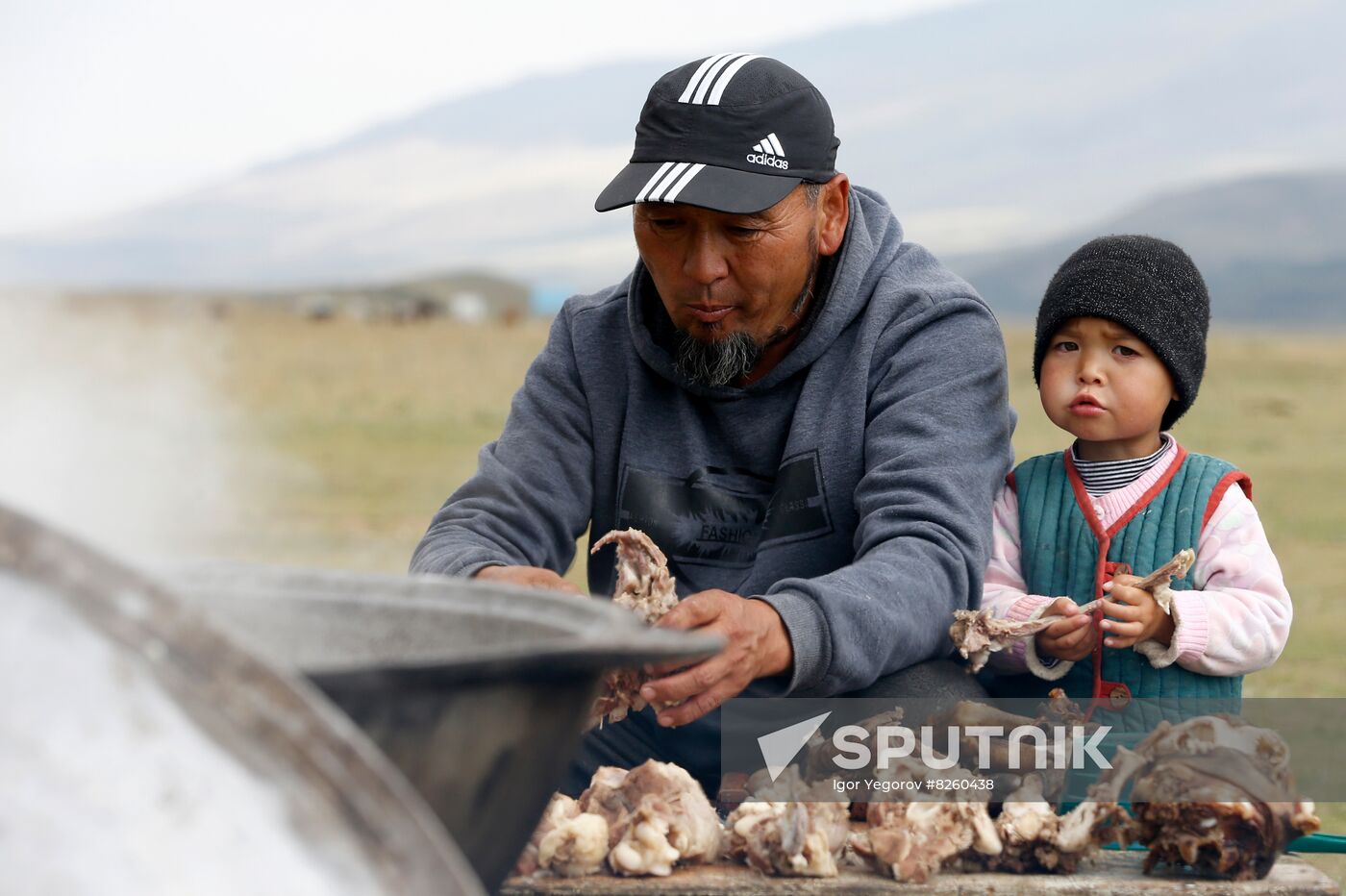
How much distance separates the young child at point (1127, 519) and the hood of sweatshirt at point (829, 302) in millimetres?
392

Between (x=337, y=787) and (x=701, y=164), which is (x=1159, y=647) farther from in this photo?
(x=337, y=787)

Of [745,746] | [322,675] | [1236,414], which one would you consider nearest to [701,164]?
[745,746]

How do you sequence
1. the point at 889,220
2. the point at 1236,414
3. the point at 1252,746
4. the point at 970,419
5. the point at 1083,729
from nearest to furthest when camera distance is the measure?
the point at 1252,746 < the point at 1083,729 < the point at 970,419 < the point at 889,220 < the point at 1236,414

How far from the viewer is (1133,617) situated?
2.92 metres

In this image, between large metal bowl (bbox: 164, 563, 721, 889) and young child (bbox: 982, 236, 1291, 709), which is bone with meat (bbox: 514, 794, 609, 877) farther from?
young child (bbox: 982, 236, 1291, 709)

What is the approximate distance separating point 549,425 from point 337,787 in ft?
7.37

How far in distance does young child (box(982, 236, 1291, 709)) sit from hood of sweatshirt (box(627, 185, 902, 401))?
0.39m

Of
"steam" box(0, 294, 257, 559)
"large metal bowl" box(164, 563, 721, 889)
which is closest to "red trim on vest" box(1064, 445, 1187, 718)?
"large metal bowl" box(164, 563, 721, 889)

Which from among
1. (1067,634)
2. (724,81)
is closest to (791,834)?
(1067,634)

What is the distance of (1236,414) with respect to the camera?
21.4 metres

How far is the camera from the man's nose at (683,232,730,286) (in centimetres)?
310

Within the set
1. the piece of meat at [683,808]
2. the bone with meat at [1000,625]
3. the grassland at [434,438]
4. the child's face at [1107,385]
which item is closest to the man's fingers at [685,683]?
the piece of meat at [683,808]

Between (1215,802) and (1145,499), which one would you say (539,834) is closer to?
(1215,802)

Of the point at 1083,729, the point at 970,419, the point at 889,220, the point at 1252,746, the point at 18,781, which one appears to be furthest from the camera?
the point at 889,220
